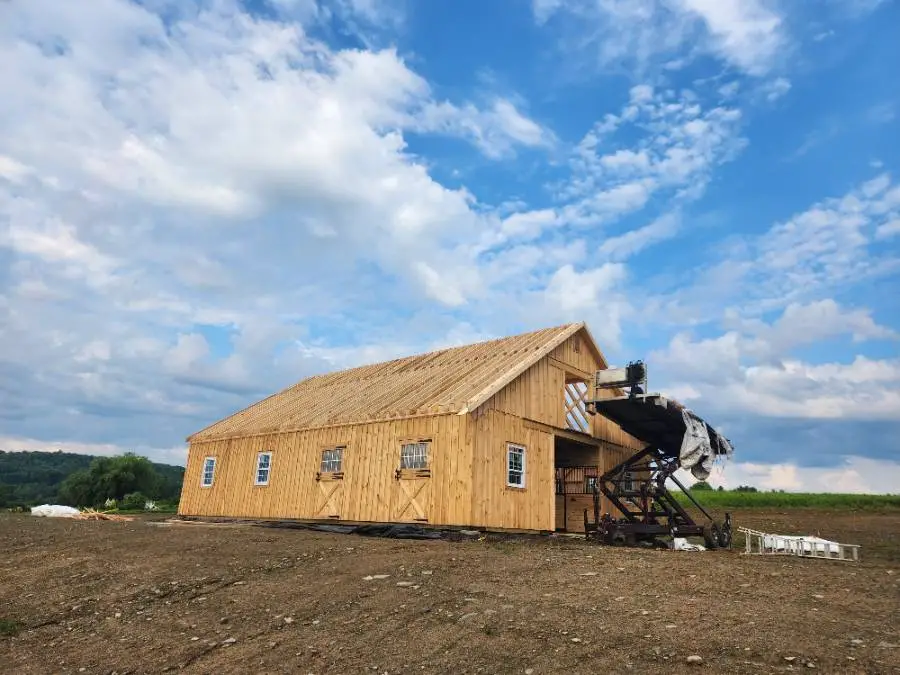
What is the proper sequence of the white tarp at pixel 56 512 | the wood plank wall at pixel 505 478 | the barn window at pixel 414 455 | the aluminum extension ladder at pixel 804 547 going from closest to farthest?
the aluminum extension ladder at pixel 804 547 < the wood plank wall at pixel 505 478 < the barn window at pixel 414 455 < the white tarp at pixel 56 512

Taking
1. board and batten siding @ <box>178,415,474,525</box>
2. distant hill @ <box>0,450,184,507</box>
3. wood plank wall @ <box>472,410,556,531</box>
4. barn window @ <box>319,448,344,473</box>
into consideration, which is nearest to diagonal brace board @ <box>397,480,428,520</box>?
board and batten siding @ <box>178,415,474,525</box>

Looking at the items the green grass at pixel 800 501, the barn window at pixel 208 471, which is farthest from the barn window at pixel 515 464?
the green grass at pixel 800 501

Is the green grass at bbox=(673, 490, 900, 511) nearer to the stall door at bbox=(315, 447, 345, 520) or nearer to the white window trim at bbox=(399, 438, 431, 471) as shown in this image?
the stall door at bbox=(315, 447, 345, 520)

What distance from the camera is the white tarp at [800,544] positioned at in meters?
15.1

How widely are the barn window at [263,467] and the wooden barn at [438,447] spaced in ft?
0.17

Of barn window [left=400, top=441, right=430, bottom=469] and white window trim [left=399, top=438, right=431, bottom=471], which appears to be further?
barn window [left=400, top=441, right=430, bottom=469]

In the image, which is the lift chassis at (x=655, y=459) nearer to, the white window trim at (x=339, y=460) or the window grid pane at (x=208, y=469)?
the white window trim at (x=339, y=460)

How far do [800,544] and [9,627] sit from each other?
52.4ft

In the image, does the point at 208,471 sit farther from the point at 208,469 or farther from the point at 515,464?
the point at 515,464

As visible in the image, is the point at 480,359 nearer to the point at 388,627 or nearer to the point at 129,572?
the point at 129,572

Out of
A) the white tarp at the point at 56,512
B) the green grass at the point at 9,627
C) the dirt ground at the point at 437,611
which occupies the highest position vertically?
the white tarp at the point at 56,512

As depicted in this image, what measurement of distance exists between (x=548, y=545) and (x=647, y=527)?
146 inches

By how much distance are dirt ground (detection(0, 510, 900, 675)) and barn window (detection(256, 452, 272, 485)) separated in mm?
8529

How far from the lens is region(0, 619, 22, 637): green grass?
9.89 metres
